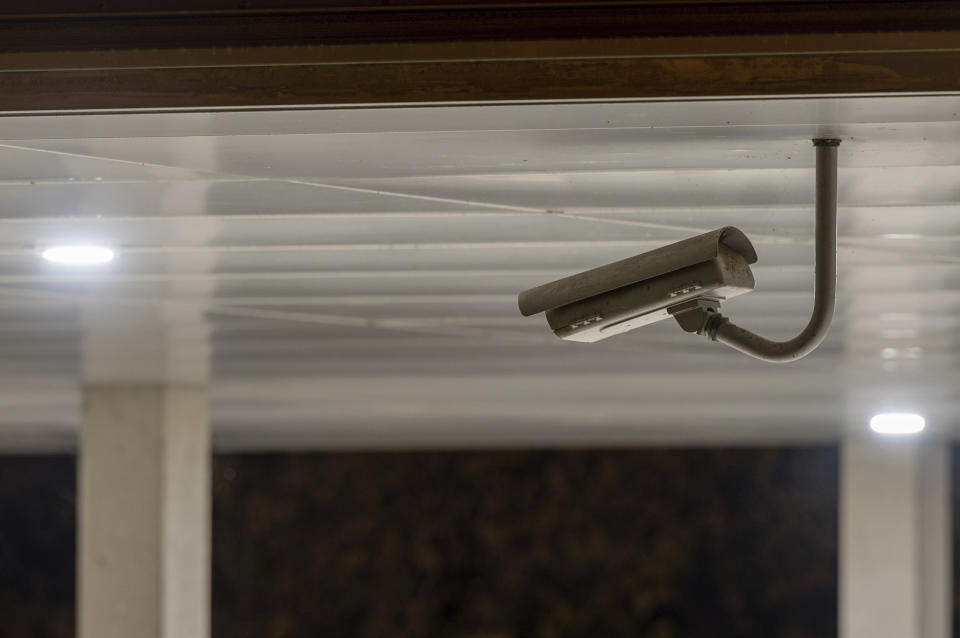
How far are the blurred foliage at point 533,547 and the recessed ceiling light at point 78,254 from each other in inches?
544

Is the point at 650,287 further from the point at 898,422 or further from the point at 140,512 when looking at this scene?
the point at 898,422

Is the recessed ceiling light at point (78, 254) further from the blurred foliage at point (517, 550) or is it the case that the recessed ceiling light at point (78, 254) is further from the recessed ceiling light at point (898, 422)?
the blurred foliage at point (517, 550)

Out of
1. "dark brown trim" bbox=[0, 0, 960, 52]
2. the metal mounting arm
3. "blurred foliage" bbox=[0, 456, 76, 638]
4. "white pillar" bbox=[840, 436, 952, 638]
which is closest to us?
"dark brown trim" bbox=[0, 0, 960, 52]

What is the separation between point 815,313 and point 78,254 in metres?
2.22

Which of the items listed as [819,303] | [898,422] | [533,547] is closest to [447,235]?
[819,303]

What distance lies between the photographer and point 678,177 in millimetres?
2779

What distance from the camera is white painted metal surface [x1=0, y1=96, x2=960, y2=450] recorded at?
7.86 feet

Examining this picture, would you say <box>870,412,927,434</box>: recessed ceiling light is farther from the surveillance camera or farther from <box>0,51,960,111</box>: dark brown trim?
<box>0,51,960,111</box>: dark brown trim

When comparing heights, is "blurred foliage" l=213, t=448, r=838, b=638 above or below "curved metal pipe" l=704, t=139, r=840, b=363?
above

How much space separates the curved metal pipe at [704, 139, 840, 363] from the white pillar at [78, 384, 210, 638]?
5.41 meters

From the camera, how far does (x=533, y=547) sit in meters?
17.3

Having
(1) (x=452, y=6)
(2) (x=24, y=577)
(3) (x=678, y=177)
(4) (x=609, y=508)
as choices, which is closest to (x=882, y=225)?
(3) (x=678, y=177)

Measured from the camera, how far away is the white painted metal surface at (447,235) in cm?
240

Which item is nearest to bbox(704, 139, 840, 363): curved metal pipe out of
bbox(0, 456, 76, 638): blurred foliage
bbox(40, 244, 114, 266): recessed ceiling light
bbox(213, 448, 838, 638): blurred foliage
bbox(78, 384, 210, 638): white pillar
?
bbox(40, 244, 114, 266): recessed ceiling light
